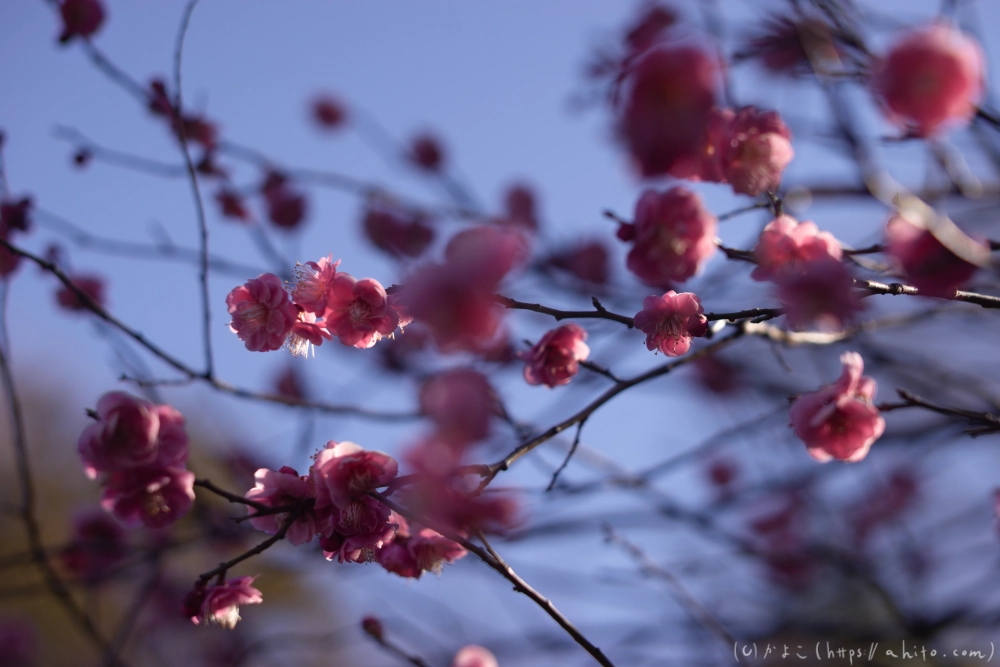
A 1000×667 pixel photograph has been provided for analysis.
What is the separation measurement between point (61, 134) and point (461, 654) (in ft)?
9.64

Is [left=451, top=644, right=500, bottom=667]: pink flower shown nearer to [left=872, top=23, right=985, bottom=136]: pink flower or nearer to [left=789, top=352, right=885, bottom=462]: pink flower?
[left=789, top=352, right=885, bottom=462]: pink flower

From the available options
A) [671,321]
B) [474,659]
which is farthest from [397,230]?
[671,321]

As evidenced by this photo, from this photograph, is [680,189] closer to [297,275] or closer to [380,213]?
[297,275]

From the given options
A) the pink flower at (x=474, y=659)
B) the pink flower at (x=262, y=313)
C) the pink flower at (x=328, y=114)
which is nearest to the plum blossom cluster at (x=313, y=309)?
the pink flower at (x=262, y=313)

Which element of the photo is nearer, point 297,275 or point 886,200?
point 886,200

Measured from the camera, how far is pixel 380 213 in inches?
176

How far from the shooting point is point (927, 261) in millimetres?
1083

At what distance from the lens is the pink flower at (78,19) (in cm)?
268

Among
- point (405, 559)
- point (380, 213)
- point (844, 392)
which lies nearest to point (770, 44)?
point (844, 392)

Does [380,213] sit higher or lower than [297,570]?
higher

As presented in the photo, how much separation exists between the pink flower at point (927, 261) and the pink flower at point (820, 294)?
0.31 ft

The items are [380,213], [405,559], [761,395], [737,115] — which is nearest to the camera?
[737,115]

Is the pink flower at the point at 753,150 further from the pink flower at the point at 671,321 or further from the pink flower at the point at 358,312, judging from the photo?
the pink flower at the point at 358,312

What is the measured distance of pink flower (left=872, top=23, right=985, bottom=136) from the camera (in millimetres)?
947
